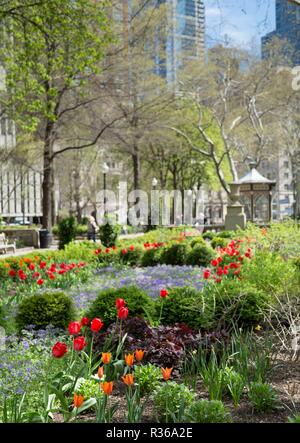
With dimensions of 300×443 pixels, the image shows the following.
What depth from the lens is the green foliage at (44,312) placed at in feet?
20.4

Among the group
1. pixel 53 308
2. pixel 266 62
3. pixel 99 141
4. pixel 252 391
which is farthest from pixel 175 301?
pixel 266 62

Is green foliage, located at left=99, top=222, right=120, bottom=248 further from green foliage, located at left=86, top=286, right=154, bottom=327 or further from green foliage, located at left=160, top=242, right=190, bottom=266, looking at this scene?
green foliage, located at left=86, top=286, right=154, bottom=327

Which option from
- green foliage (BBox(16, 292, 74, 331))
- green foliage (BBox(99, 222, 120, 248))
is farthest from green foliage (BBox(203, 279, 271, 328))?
green foliage (BBox(99, 222, 120, 248))

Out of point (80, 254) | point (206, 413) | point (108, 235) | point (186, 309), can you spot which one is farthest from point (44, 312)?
point (108, 235)

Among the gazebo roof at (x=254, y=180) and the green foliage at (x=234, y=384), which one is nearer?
the green foliage at (x=234, y=384)

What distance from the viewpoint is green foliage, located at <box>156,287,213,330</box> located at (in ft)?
20.0

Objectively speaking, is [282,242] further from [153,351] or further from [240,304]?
[153,351]

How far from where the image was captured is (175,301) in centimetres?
645

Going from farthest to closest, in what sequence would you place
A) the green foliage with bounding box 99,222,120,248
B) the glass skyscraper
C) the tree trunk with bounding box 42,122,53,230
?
the glass skyscraper, the tree trunk with bounding box 42,122,53,230, the green foliage with bounding box 99,222,120,248

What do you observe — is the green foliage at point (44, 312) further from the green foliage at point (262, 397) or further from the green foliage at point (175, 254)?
the green foliage at point (175, 254)

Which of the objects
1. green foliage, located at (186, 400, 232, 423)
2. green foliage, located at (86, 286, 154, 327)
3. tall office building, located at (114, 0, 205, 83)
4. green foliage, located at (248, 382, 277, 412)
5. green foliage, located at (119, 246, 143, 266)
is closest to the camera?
green foliage, located at (186, 400, 232, 423)

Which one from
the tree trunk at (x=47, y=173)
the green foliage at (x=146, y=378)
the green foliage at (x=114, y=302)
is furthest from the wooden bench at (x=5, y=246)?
the green foliage at (x=146, y=378)

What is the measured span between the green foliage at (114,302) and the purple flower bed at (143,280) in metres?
1.34

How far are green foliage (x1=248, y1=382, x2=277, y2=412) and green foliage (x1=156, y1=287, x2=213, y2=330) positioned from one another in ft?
6.58
